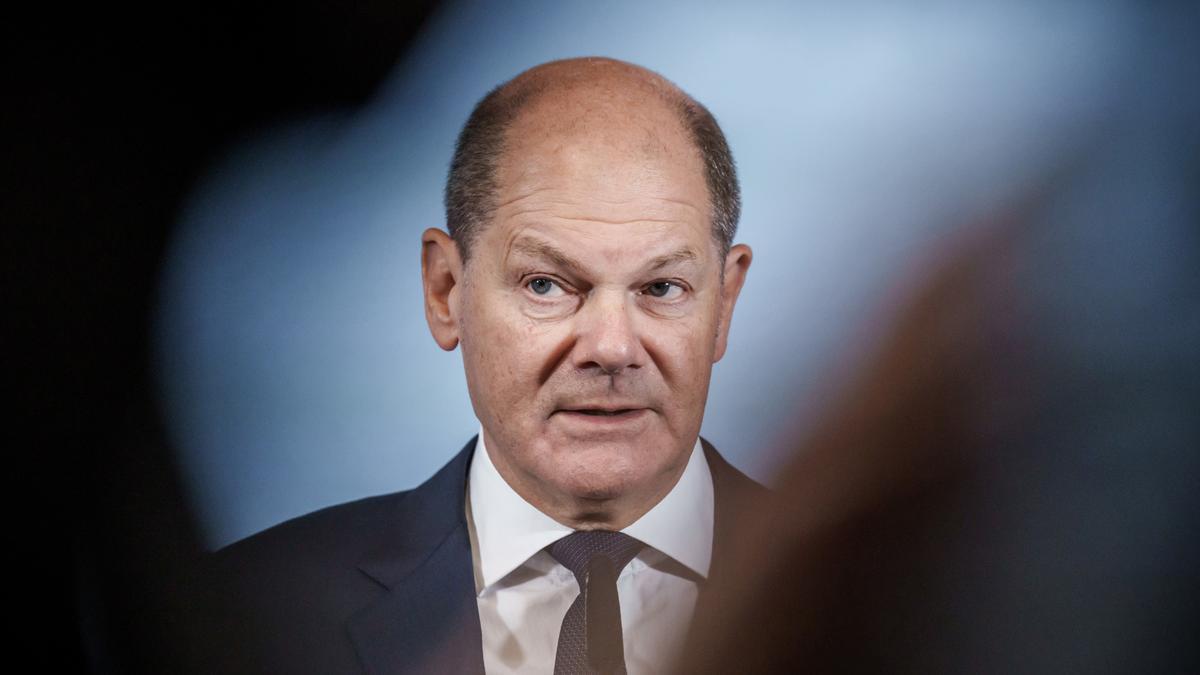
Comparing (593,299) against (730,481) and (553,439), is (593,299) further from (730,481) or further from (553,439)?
(730,481)

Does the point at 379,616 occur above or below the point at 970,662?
above

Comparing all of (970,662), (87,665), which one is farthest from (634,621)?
(87,665)

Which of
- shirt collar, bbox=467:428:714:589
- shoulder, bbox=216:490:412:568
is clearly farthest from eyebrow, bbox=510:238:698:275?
shoulder, bbox=216:490:412:568

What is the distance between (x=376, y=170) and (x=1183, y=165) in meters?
1.03

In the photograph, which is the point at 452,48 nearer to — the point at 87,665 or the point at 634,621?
the point at 634,621

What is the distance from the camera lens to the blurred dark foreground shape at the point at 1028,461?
4.32 ft

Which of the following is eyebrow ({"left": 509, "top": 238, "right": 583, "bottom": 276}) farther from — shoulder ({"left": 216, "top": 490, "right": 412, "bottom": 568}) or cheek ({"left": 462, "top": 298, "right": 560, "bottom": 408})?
shoulder ({"left": 216, "top": 490, "right": 412, "bottom": 568})

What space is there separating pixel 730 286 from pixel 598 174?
25cm

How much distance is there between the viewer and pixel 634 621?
1.27 m

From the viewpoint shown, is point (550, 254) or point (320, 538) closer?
point (550, 254)

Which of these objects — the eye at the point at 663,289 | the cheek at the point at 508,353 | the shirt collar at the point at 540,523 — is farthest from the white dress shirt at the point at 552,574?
the eye at the point at 663,289

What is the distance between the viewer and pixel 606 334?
115cm

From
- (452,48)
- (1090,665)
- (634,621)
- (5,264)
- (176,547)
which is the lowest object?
(1090,665)

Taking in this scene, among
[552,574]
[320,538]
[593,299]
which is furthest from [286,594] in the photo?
[593,299]
